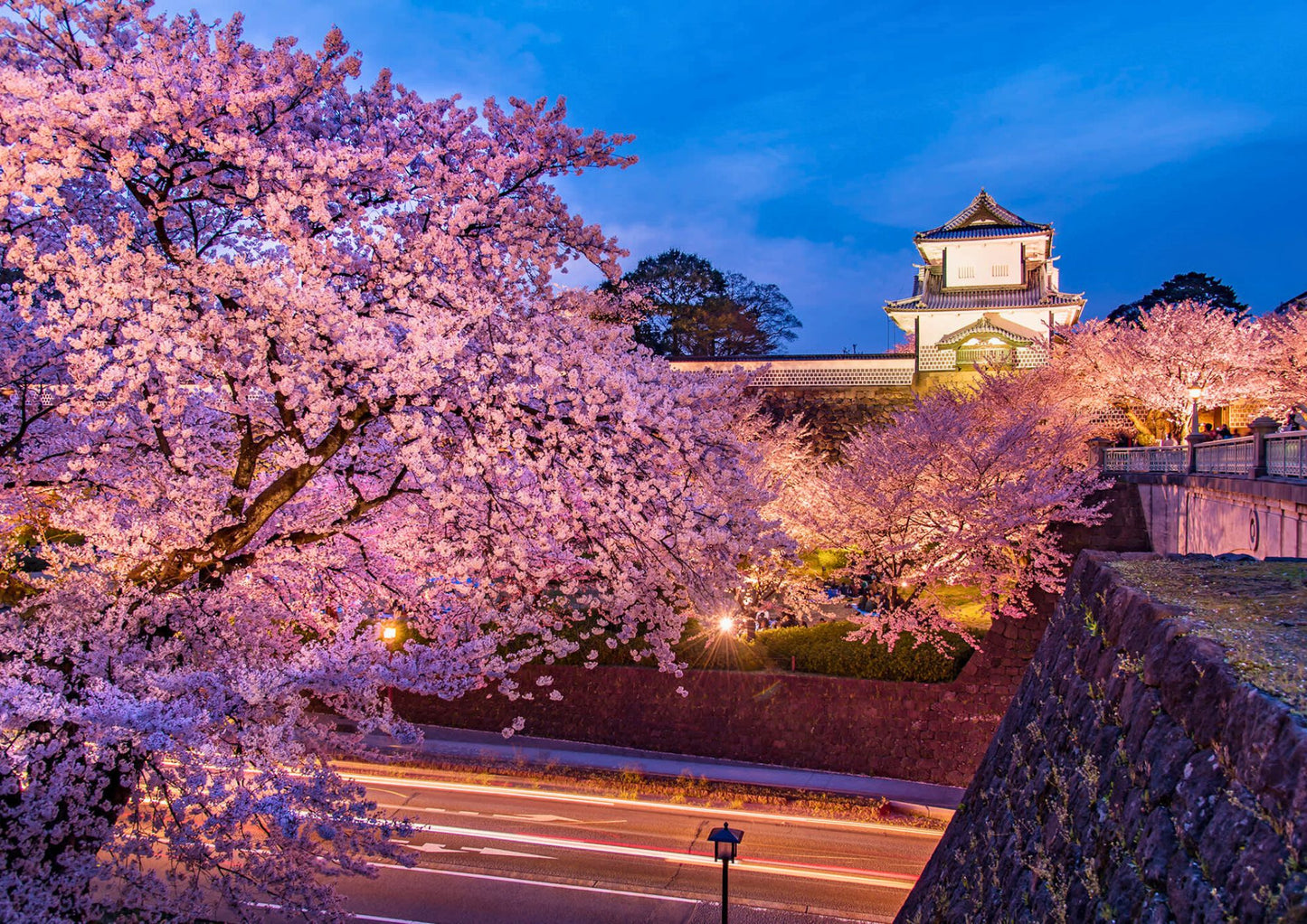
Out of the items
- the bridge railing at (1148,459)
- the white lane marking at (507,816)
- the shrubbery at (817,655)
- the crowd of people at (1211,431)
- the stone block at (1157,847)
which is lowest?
the white lane marking at (507,816)

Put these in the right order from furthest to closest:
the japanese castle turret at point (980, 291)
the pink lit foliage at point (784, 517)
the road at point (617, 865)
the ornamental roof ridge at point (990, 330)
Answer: the japanese castle turret at point (980, 291) → the ornamental roof ridge at point (990, 330) → the pink lit foliage at point (784, 517) → the road at point (617, 865)

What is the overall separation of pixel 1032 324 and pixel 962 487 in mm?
22328

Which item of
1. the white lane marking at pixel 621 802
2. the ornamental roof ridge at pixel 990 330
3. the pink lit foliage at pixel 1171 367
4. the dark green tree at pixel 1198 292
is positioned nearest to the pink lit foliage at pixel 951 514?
the white lane marking at pixel 621 802

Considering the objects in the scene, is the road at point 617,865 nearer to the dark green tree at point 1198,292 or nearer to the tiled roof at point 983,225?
the tiled roof at point 983,225

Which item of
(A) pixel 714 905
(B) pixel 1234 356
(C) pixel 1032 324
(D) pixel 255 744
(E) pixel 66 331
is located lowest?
(A) pixel 714 905

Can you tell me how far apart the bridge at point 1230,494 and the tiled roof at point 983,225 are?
1974cm

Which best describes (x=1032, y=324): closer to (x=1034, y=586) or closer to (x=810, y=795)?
(x=1034, y=586)

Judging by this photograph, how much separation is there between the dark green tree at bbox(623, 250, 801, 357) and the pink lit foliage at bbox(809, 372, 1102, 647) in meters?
24.5

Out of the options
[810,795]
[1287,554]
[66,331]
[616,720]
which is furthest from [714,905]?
[66,331]

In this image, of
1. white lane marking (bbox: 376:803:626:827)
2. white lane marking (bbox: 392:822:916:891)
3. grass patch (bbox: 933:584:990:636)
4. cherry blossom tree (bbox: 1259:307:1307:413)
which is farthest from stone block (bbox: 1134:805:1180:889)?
cherry blossom tree (bbox: 1259:307:1307:413)

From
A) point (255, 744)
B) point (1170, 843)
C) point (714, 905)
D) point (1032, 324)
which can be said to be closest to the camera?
point (1170, 843)

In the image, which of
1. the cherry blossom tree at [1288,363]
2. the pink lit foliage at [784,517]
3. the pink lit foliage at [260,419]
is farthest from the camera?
the cherry blossom tree at [1288,363]

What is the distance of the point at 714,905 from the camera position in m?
10.8

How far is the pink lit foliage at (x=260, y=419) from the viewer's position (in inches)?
219
